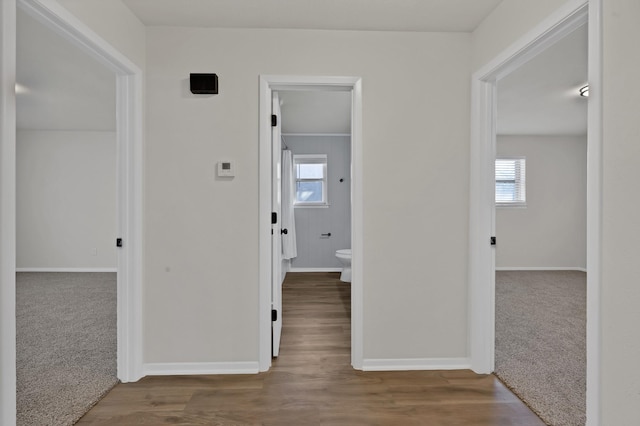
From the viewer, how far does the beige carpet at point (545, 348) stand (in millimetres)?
2000

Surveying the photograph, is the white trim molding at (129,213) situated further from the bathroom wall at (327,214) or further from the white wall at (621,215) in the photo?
the bathroom wall at (327,214)

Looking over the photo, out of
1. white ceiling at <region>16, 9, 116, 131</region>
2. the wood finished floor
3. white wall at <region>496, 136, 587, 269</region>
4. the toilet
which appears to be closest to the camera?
the wood finished floor

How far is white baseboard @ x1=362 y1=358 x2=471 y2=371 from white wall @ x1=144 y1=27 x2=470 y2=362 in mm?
41

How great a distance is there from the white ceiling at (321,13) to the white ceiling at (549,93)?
1.14 meters

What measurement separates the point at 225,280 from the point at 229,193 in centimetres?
63

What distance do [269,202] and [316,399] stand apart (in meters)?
1.32

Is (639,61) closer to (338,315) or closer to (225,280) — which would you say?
(225,280)

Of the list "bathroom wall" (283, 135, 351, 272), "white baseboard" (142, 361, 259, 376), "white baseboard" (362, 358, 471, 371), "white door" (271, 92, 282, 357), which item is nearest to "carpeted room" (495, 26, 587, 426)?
"white baseboard" (362, 358, 471, 371)

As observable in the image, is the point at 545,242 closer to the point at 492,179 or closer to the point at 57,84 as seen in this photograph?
the point at 492,179

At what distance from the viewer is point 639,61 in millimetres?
1214

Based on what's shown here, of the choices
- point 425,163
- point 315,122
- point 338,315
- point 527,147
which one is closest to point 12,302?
point 425,163

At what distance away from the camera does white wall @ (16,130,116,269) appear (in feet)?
18.7

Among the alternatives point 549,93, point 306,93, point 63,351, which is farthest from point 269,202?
point 549,93

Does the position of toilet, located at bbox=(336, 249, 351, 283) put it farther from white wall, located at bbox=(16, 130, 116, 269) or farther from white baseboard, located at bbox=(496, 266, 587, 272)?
white wall, located at bbox=(16, 130, 116, 269)
